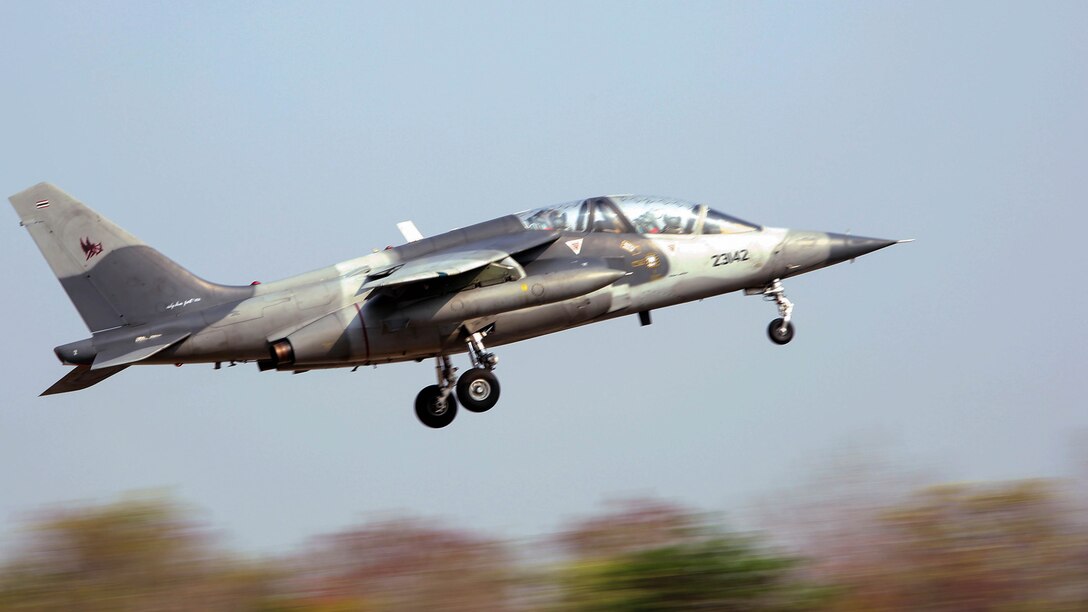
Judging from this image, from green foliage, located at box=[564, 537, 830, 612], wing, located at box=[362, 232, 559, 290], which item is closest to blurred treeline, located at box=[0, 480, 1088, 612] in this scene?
green foliage, located at box=[564, 537, 830, 612]

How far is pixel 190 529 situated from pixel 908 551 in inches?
427

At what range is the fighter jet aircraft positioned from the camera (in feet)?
80.4

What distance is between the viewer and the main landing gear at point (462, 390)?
25859 mm

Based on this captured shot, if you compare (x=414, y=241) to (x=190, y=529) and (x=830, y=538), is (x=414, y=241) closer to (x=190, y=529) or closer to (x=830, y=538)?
(x=190, y=529)

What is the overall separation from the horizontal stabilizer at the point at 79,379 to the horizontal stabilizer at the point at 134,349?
0.66 meters

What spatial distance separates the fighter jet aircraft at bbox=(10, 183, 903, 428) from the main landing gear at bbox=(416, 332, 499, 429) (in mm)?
23

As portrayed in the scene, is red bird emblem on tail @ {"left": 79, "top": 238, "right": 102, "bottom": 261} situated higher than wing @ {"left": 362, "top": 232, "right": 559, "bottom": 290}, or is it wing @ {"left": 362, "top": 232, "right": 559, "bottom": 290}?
red bird emblem on tail @ {"left": 79, "top": 238, "right": 102, "bottom": 261}

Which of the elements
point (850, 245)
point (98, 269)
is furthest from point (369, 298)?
point (850, 245)

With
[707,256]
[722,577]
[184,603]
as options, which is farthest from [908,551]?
[184,603]

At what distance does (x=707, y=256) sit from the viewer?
89.0 ft

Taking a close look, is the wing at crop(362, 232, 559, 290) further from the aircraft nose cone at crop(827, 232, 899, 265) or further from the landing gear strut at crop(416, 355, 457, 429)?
the aircraft nose cone at crop(827, 232, 899, 265)

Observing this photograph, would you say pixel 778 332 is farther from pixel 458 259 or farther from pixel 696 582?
pixel 696 582

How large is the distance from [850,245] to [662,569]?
8.85 meters

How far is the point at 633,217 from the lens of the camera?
26.7 m
